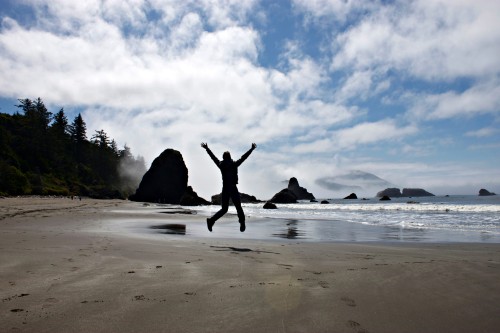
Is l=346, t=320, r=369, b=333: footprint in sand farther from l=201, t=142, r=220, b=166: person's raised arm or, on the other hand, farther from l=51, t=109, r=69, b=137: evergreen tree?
l=51, t=109, r=69, b=137: evergreen tree

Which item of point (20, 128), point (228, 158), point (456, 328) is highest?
point (20, 128)

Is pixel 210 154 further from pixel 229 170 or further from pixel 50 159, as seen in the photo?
pixel 50 159

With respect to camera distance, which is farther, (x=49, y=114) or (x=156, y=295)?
(x=49, y=114)

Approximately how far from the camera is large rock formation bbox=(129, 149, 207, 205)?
6831 cm

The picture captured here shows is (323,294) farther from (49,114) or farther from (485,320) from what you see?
(49,114)

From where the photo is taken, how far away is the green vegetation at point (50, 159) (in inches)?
2265

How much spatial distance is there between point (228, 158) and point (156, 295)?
20.9ft

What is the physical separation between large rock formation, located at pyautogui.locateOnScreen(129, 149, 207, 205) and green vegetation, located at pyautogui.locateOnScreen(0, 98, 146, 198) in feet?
31.1

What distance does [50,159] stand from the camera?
254ft

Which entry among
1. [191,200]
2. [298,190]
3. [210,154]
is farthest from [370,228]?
[298,190]

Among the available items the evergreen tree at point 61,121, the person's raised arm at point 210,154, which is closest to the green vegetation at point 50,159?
the evergreen tree at point 61,121

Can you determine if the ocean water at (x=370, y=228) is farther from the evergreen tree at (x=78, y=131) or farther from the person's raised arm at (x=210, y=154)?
the evergreen tree at (x=78, y=131)

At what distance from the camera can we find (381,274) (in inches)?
201

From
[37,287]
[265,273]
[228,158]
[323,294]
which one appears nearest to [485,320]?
[323,294]
